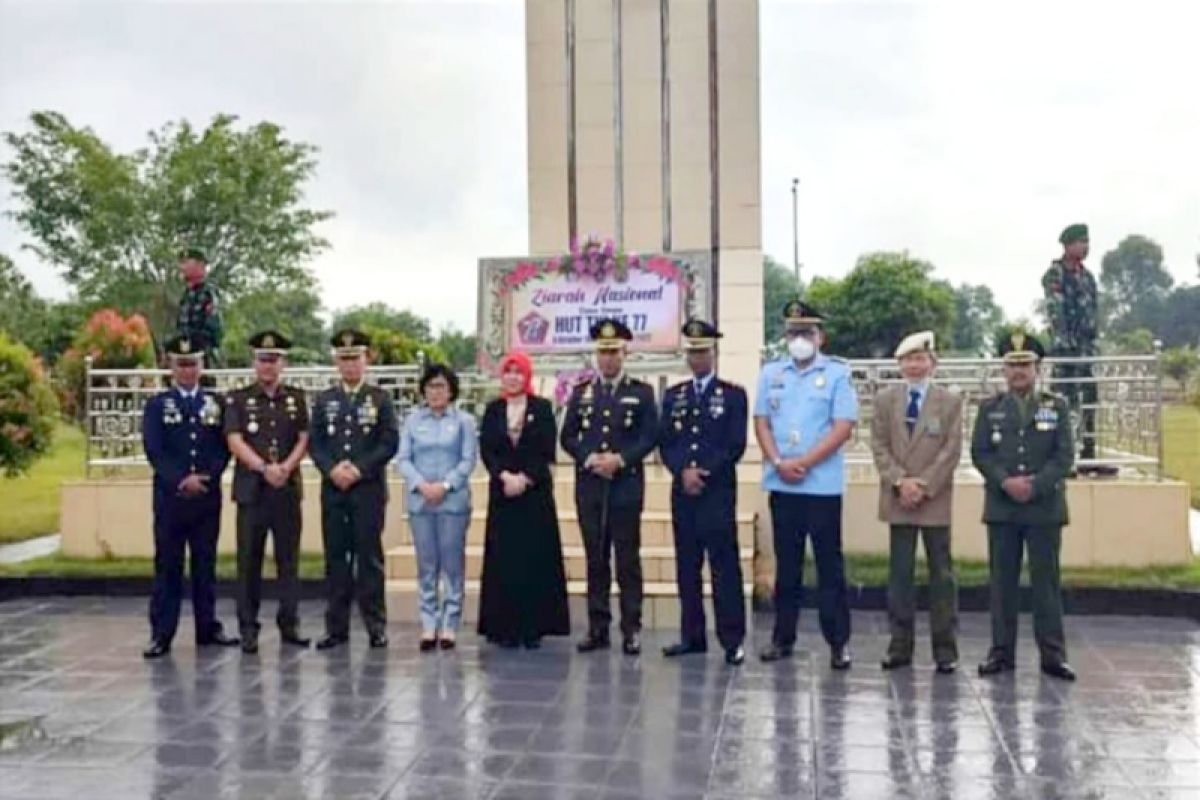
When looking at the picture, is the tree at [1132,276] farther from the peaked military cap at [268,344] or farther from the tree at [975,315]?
the peaked military cap at [268,344]

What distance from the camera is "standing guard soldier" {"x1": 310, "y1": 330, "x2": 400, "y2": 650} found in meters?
6.46

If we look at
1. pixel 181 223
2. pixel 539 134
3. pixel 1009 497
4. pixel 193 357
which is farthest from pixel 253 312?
pixel 1009 497

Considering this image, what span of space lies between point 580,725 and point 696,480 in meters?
1.56

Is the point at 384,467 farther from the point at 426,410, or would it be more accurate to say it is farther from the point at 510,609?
the point at 510,609

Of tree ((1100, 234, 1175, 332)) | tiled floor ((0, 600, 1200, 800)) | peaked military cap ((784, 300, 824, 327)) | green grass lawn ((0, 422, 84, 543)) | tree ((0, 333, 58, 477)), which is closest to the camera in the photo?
tiled floor ((0, 600, 1200, 800))

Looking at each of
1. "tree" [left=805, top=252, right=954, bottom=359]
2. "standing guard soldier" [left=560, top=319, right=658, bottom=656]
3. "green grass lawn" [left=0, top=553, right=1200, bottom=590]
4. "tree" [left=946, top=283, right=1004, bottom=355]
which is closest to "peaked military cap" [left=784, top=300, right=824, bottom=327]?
"standing guard soldier" [left=560, top=319, right=658, bottom=656]

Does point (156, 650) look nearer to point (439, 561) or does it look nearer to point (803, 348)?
point (439, 561)

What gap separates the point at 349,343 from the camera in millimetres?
6566

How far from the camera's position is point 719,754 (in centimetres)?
451

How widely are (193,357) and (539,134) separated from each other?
3879 millimetres

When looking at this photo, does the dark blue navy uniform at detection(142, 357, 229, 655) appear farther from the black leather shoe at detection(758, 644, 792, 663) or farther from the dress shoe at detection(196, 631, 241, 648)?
the black leather shoe at detection(758, 644, 792, 663)

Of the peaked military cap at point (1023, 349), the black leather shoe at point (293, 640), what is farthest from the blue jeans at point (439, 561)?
the peaked military cap at point (1023, 349)

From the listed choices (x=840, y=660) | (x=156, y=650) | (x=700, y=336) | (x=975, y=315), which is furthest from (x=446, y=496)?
(x=975, y=315)

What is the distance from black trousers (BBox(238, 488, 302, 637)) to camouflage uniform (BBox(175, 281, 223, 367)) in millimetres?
2788
